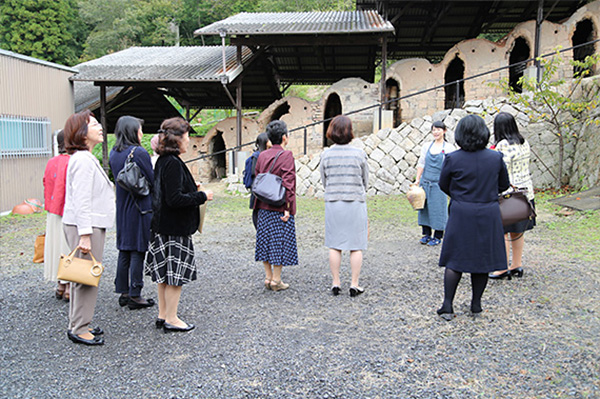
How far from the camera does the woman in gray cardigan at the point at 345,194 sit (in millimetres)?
4203

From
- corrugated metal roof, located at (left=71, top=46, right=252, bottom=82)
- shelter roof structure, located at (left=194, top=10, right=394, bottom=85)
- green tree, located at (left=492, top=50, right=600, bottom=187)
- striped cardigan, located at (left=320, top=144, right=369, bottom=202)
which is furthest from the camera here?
corrugated metal roof, located at (left=71, top=46, right=252, bottom=82)

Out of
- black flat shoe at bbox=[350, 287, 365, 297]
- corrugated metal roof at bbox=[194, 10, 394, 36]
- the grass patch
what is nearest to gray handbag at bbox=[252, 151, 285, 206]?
black flat shoe at bbox=[350, 287, 365, 297]

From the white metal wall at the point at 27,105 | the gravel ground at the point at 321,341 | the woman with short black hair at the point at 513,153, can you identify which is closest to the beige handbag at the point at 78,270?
the gravel ground at the point at 321,341

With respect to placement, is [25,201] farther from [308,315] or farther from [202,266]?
[308,315]

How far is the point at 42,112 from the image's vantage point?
38.0 ft

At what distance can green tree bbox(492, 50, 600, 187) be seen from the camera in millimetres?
9375

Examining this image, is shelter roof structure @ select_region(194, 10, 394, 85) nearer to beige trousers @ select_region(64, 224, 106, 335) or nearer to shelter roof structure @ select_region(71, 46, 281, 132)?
shelter roof structure @ select_region(71, 46, 281, 132)

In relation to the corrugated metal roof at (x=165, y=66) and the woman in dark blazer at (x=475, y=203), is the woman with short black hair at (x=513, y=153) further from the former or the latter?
the corrugated metal roof at (x=165, y=66)

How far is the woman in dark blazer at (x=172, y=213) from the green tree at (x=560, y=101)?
8636 mm

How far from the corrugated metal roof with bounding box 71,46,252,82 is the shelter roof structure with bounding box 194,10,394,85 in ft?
3.41

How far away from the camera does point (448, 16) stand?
14.2m

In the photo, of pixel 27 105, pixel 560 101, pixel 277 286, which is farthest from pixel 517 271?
pixel 27 105

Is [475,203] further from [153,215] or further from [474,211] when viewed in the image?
[153,215]

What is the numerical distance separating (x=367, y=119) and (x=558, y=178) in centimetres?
594
